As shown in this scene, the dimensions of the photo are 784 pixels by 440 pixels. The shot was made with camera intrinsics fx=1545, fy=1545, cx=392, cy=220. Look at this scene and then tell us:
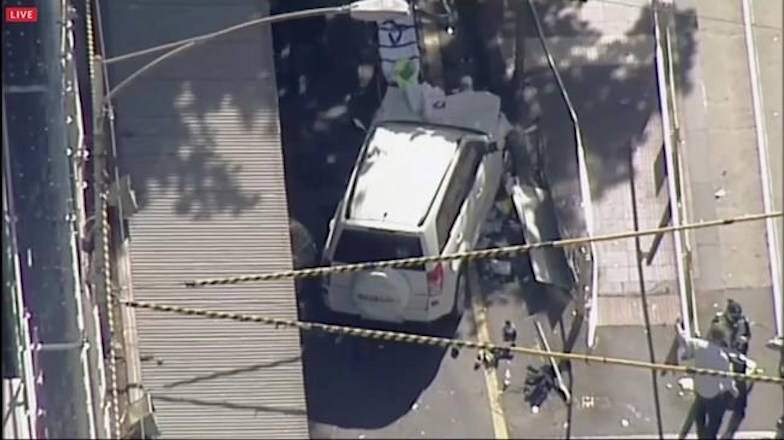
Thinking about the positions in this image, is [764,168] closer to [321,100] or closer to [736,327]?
[736,327]

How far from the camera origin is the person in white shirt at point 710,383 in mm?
20969

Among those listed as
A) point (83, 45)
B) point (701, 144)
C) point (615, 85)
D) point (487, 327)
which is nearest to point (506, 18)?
point (615, 85)

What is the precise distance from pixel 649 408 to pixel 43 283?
27.9ft

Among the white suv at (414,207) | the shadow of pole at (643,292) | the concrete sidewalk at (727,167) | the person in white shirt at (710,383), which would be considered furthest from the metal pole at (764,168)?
the white suv at (414,207)

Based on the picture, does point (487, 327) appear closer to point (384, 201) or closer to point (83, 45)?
point (384, 201)

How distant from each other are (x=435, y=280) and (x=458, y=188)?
1363 millimetres

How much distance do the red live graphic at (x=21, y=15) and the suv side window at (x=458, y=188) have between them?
19.3 ft

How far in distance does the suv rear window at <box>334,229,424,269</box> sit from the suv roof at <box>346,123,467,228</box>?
0.62ft

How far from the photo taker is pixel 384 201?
2075 cm

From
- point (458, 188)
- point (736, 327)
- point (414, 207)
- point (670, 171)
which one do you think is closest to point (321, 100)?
point (458, 188)

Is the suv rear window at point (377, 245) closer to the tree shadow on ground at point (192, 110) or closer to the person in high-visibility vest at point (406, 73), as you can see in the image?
the tree shadow on ground at point (192, 110)

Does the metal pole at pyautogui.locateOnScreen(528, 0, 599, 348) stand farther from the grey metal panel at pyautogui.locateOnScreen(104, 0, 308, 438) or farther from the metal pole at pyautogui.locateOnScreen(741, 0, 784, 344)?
the grey metal panel at pyautogui.locateOnScreen(104, 0, 308, 438)

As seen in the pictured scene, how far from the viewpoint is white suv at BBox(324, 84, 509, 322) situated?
20609 mm

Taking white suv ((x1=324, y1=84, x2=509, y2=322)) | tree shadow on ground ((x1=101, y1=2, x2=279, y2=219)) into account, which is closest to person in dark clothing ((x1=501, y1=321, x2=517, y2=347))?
white suv ((x1=324, y1=84, x2=509, y2=322))
